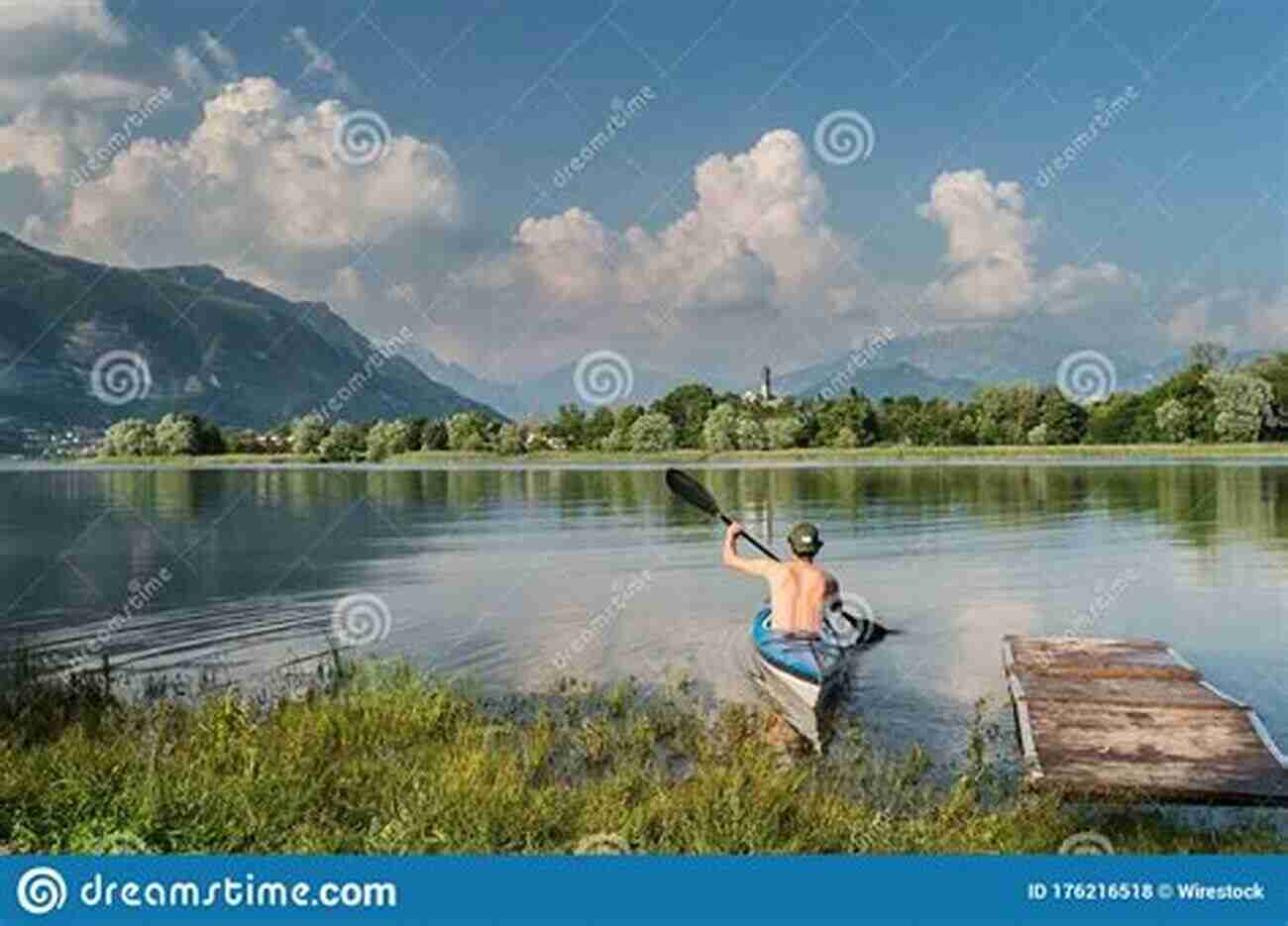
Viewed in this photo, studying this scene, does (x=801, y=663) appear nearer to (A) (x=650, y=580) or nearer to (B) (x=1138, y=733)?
(B) (x=1138, y=733)

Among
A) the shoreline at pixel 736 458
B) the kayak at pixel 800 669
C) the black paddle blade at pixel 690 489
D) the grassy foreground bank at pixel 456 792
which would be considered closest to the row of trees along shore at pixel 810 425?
the shoreline at pixel 736 458

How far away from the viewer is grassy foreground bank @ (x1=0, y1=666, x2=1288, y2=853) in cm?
587

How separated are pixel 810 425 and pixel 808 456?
812mm

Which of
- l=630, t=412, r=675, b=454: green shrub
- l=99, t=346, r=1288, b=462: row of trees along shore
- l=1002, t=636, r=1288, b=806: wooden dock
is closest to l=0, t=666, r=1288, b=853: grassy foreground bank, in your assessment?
l=1002, t=636, r=1288, b=806: wooden dock

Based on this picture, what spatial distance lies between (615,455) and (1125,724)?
5403mm

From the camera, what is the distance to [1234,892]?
552 cm

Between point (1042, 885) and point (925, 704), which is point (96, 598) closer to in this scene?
point (925, 704)

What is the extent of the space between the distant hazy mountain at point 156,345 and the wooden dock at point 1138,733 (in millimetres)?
5410

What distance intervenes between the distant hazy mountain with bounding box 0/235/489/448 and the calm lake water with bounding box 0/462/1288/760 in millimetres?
2624

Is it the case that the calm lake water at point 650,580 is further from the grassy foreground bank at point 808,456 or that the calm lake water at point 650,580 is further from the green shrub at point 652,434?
the green shrub at point 652,434

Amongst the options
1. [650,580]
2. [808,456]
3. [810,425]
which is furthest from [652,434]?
[650,580]

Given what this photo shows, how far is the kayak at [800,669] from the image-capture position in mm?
9117

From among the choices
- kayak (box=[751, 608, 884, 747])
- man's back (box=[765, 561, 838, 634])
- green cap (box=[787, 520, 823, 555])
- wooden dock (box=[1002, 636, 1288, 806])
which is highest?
green cap (box=[787, 520, 823, 555])

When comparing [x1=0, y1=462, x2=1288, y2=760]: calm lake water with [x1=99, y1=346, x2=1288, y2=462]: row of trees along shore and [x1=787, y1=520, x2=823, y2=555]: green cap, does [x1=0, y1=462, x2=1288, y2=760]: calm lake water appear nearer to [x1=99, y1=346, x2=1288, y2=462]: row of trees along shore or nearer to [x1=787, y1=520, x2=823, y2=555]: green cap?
[x1=787, y1=520, x2=823, y2=555]: green cap
